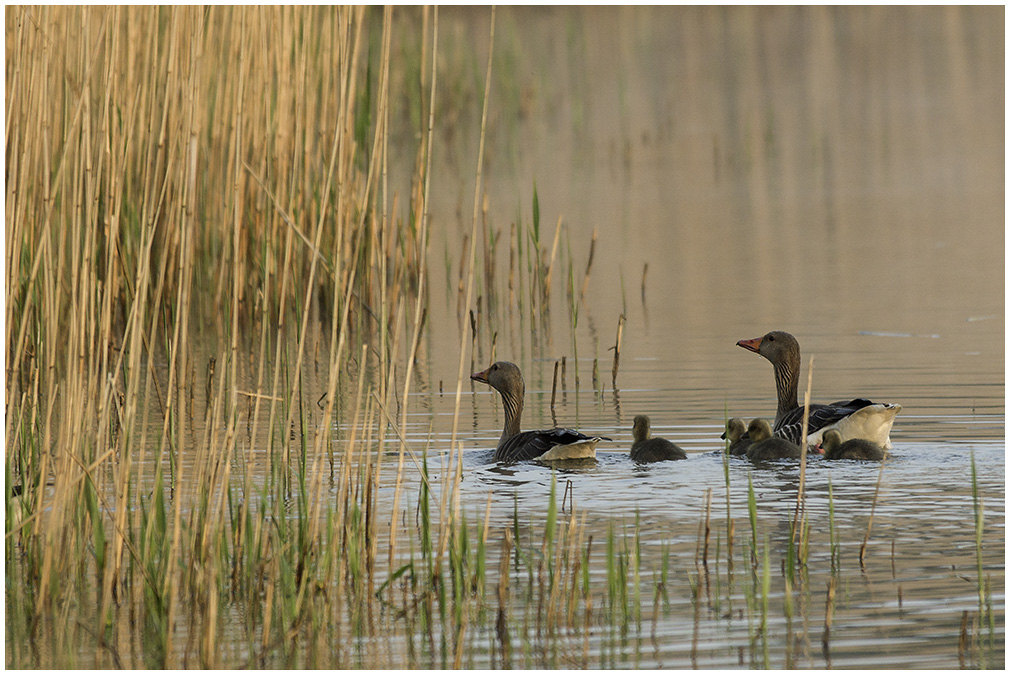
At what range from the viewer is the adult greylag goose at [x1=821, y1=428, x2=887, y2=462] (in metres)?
7.90

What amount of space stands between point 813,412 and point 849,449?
0.61 m

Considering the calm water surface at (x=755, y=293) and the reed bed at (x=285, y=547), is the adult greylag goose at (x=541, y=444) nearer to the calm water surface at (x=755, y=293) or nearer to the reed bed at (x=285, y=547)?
the calm water surface at (x=755, y=293)

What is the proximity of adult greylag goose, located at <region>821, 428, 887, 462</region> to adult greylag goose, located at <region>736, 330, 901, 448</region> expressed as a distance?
0.23ft

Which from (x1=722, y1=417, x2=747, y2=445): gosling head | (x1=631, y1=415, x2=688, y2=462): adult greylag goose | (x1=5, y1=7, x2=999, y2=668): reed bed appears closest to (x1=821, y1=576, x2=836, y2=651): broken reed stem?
(x1=5, y1=7, x2=999, y2=668): reed bed

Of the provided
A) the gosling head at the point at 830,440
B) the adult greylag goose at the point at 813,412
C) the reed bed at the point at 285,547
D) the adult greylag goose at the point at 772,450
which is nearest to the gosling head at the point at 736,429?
the adult greylag goose at the point at 772,450

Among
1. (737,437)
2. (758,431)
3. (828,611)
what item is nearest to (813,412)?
(758,431)

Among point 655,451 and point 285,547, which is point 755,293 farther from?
point 285,547

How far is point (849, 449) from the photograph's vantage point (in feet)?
26.2

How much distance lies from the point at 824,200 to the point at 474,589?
601 inches

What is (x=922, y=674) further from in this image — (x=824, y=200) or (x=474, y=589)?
(x=824, y=200)

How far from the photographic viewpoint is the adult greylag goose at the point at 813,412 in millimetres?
8172

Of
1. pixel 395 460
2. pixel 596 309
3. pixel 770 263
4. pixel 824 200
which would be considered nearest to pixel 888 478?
pixel 395 460

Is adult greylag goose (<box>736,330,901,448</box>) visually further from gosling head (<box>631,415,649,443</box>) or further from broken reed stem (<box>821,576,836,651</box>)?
broken reed stem (<box>821,576,836,651</box>)

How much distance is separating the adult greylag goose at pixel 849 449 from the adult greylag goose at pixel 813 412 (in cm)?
7
